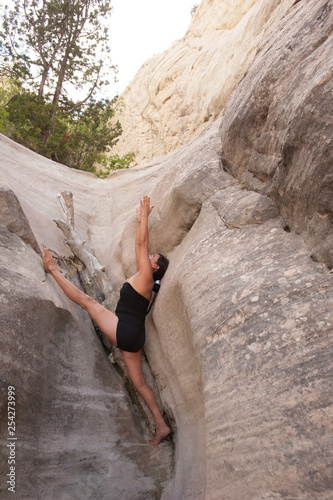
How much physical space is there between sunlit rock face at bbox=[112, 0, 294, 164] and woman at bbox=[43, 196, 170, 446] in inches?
230

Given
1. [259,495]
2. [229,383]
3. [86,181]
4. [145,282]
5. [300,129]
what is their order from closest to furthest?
[259,495] < [229,383] < [300,129] < [145,282] < [86,181]

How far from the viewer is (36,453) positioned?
3.56 metres

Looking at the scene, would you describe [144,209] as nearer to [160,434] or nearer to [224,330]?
[224,330]

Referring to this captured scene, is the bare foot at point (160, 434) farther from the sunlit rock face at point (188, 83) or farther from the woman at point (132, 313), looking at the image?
the sunlit rock face at point (188, 83)

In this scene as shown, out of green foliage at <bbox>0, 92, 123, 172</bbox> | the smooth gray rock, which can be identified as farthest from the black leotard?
green foliage at <bbox>0, 92, 123, 172</bbox>

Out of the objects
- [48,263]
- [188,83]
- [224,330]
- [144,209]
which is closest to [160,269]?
[144,209]

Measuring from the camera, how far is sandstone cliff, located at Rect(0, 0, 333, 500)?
2.73 meters

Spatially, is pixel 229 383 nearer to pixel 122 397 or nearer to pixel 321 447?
pixel 321 447

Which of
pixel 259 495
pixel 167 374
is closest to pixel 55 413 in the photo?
pixel 167 374

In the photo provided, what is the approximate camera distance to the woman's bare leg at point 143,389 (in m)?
4.44

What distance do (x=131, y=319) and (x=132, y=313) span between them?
0.08 metres

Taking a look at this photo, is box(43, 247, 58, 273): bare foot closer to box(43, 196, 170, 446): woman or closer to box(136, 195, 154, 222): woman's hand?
box(43, 196, 170, 446): woman

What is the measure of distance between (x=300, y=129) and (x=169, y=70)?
15005 millimetres

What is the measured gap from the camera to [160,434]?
443cm
